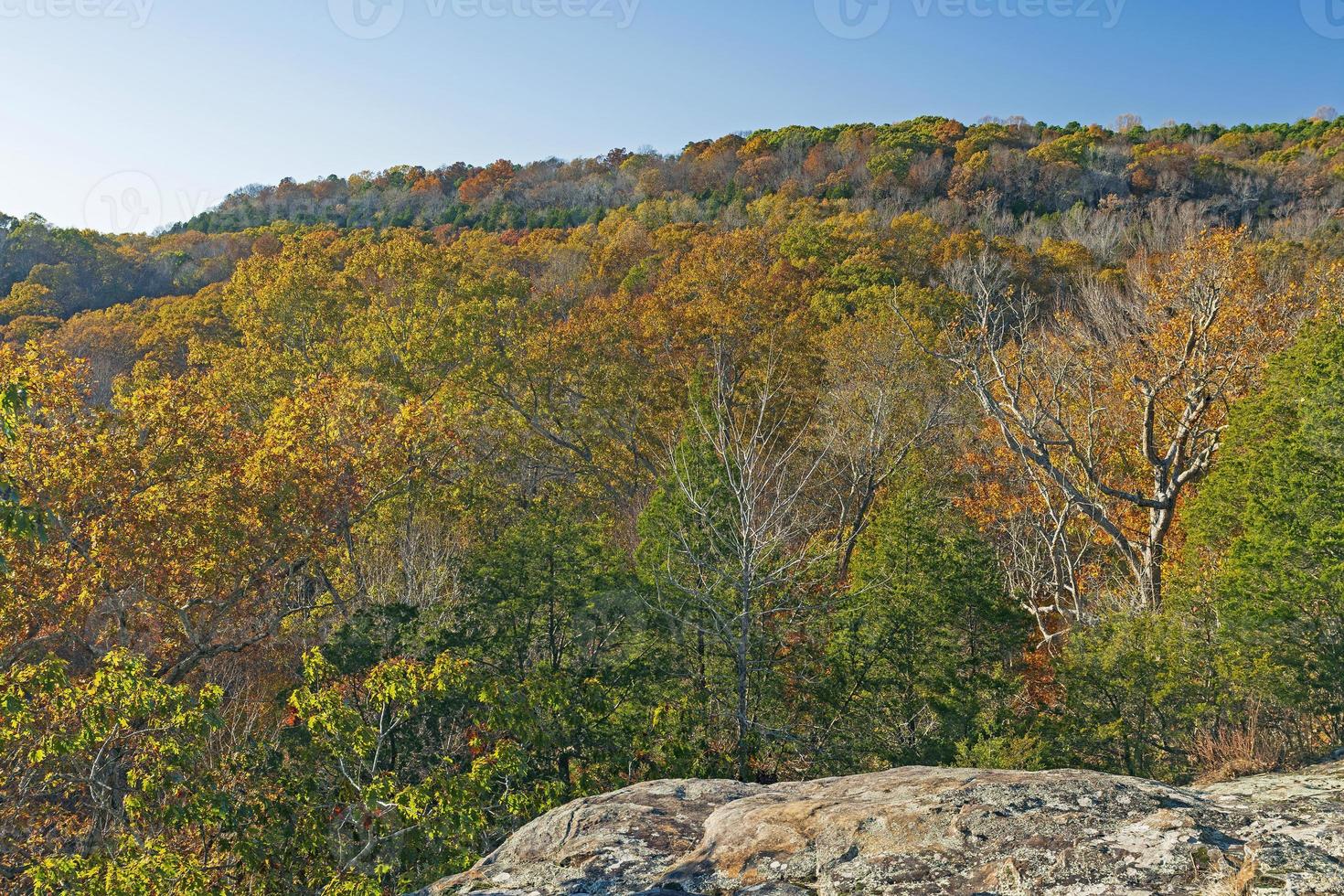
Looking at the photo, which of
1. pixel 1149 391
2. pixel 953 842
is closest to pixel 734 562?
pixel 953 842

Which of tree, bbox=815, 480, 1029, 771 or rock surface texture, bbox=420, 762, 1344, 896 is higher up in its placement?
rock surface texture, bbox=420, 762, 1344, 896

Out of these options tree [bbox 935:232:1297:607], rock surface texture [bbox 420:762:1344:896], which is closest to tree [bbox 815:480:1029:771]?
tree [bbox 935:232:1297:607]

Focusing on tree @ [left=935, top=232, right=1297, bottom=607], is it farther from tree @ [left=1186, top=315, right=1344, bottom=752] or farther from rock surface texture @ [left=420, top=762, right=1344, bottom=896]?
rock surface texture @ [left=420, top=762, right=1344, bottom=896]

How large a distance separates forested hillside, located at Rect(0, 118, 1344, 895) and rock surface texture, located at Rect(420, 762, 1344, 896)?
2.69m

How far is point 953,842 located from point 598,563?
26.8 feet

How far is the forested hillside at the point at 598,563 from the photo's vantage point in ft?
27.2

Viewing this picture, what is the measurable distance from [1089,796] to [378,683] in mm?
6020

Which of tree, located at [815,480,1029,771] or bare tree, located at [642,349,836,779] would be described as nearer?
bare tree, located at [642,349,836,779]

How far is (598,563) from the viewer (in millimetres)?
12359

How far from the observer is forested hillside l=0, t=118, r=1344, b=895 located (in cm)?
830

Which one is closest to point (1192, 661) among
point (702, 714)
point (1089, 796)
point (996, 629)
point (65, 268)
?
point (996, 629)

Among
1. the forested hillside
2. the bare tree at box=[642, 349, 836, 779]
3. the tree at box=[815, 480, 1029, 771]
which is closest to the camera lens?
the forested hillside

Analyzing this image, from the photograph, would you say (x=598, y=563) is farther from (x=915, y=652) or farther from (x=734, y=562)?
(x=915, y=652)

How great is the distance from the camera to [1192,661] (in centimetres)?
1149
